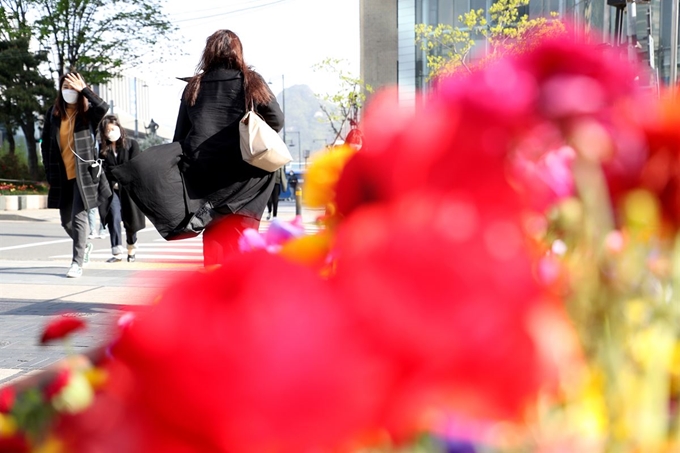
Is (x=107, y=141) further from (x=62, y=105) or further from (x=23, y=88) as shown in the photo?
(x=23, y=88)

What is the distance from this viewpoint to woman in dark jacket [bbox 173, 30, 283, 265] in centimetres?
434

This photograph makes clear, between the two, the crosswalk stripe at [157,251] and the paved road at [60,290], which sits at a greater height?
the paved road at [60,290]

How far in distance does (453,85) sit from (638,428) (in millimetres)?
215

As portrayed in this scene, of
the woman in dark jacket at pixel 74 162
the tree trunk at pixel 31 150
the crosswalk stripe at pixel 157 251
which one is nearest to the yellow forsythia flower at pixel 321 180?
the woman in dark jacket at pixel 74 162

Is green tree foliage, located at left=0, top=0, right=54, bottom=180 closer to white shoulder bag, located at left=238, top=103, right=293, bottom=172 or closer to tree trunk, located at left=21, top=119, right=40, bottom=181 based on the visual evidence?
tree trunk, located at left=21, top=119, right=40, bottom=181

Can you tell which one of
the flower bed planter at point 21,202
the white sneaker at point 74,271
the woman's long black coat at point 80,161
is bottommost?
the flower bed planter at point 21,202

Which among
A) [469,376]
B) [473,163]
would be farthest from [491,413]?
[473,163]

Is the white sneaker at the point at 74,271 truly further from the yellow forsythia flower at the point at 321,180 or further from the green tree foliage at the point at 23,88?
the green tree foliage at the point at 23,88

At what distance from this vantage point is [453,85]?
0.47m

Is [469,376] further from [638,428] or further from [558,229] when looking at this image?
[558,229]

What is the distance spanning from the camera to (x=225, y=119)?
175 inches

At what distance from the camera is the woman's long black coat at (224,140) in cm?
431

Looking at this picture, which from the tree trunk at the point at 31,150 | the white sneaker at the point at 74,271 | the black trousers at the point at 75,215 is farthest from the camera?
the tree trunk at the point at 31,150

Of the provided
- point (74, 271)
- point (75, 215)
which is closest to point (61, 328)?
point (75, 215)
